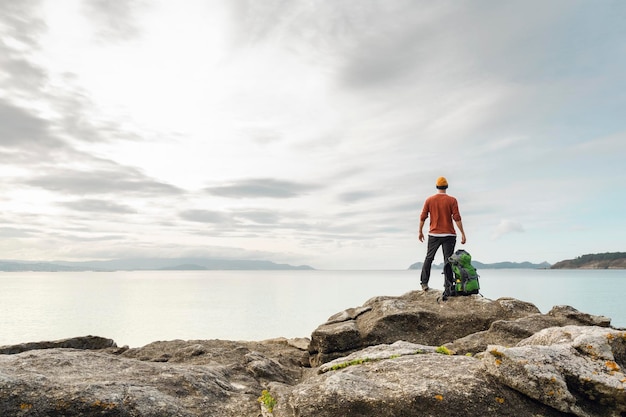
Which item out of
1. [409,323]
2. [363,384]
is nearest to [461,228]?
[409,323]

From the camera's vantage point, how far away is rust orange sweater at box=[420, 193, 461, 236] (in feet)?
65.3

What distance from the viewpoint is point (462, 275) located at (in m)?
19.1

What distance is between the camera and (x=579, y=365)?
340 inches

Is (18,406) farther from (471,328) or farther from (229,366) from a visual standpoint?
(471,328)

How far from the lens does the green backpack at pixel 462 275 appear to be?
19.1m

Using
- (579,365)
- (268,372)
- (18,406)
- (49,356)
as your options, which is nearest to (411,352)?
(579,365)

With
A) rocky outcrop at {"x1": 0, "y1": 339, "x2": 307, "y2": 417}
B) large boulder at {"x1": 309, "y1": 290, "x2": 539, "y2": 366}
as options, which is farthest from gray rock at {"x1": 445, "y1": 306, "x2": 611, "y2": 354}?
rocky outcrop at {"x1": 0, "y1": 339, "x2": 307, "y2": 417}

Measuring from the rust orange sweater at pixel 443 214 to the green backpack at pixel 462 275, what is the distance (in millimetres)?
1256

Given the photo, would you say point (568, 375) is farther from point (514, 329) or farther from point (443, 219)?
point (443, 219)

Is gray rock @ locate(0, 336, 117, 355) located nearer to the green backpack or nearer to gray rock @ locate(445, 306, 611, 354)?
gray rock @ locate(445, 306, 611, 354)

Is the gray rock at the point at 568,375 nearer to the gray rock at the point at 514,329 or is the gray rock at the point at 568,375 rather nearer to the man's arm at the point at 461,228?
the gray rock at the point at 514,329

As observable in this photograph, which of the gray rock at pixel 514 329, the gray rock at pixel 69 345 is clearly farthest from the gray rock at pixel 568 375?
the gray rock at pixel 69 345

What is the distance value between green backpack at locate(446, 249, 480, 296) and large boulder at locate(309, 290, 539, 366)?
0.44m

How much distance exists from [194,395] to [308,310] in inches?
3592
